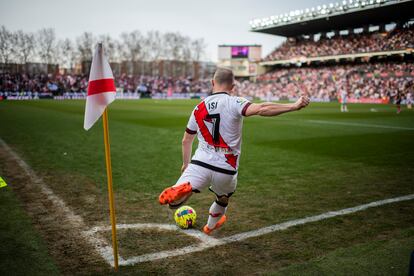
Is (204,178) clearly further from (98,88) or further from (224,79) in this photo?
(98,88)

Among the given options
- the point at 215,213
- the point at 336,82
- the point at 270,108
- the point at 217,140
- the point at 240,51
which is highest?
the point at 240,51

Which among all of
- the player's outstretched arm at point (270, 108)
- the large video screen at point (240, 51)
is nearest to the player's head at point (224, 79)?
the player's outstretched arm at point (270, 108)

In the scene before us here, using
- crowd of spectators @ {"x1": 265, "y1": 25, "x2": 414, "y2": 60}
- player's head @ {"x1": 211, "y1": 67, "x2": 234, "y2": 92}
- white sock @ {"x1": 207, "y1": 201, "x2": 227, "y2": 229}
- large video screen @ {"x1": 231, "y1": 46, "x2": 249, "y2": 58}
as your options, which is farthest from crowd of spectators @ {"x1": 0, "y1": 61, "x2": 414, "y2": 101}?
player's head @ {"x1": 211, "y1": 67, "x2": 234, "y2": 92}

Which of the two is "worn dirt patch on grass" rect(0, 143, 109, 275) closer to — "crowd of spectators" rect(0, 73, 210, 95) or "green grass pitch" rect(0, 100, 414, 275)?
"green grass pitch" rect(0, 100, 414, 275)

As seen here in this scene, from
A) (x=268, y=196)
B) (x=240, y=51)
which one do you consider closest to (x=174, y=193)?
(x=268, y=196)

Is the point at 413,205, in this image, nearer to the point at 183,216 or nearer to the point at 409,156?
the point at 183,216

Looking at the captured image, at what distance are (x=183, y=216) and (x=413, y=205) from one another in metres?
3.90

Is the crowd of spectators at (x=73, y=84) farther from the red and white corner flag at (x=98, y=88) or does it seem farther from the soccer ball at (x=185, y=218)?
the red and white corner flag at (x=98, y=88)

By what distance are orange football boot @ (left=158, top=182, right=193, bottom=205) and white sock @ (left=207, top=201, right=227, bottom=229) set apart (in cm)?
81

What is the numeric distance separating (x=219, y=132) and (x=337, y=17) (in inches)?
2314

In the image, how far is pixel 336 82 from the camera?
182 ft

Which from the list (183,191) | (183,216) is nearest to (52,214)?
(183,216)

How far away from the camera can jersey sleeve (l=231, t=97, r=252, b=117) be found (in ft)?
12.0

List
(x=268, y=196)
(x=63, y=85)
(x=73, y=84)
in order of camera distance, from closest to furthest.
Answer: (x=268, y=196)
(x=63, y=85)
(x=73, y=84)
